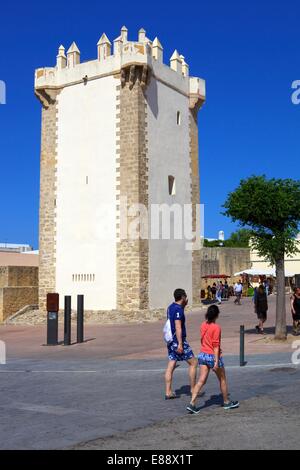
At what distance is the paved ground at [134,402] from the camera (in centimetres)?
677

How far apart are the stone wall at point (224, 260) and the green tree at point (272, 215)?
100.0ft

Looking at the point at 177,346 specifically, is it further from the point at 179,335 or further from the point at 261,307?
the point at 261,307

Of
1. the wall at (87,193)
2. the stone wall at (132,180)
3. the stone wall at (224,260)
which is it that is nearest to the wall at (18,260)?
the stone wall at (224,260)

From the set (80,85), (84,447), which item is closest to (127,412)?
(84,447)

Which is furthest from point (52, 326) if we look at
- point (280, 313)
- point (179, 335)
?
point (179, 335)

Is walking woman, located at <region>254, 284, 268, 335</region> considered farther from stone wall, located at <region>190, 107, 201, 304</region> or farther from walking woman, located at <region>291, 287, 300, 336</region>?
stone wall, located at <region>190, 107, 201, 304</region>

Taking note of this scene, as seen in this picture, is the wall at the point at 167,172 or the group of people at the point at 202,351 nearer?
the group of people at the point at 202,351

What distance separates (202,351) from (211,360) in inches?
8.2

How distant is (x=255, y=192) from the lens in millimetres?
17703

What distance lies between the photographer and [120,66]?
92.7 ft

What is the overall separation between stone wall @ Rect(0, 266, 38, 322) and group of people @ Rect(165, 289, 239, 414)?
2199 centimetres

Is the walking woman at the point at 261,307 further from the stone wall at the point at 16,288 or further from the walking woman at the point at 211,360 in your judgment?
the stone wall at the point at 16,288

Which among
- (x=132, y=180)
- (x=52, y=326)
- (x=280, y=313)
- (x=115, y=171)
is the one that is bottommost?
(x=52, y=326)

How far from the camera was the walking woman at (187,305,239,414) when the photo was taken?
324 inches
